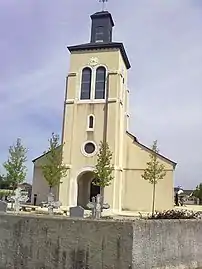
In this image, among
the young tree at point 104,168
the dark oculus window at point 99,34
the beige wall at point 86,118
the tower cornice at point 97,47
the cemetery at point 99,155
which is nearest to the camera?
the young tree at point 104,168

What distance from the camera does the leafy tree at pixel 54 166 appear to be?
3256 cm

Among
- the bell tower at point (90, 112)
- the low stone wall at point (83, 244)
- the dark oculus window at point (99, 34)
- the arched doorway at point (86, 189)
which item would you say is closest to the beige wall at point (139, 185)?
the bell tower at point (90, 112)

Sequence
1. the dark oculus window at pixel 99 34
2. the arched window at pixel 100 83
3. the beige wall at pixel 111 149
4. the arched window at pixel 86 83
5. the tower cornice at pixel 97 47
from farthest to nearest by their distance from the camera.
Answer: the dark oculus window at pixel 99 34
the tower cornice at pixel 97 47
the arched window at pixel 86 83
the arched window at pixel 100 83
the beige wall at pixel 111 149

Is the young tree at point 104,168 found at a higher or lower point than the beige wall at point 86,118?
lower

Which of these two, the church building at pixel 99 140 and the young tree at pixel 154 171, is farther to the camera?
the church building at pixel 99 140

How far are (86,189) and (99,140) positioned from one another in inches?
247

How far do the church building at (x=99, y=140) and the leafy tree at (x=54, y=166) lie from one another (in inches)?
32.1

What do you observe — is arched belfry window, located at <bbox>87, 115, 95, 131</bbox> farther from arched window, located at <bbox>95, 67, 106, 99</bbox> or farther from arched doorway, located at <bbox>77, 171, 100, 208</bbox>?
arched doorway, located at <bbox>77, 171, 100, 208</bbox>

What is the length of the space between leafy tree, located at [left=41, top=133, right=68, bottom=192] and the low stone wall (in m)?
25.7

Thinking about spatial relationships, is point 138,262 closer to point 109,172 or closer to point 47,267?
point 47,267

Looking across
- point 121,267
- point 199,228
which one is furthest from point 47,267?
point 199,228

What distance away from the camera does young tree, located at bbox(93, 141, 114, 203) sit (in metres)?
32.1

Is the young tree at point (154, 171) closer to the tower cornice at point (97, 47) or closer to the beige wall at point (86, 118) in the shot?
the beige wall at point (86, 118)

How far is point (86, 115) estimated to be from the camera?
119ft
